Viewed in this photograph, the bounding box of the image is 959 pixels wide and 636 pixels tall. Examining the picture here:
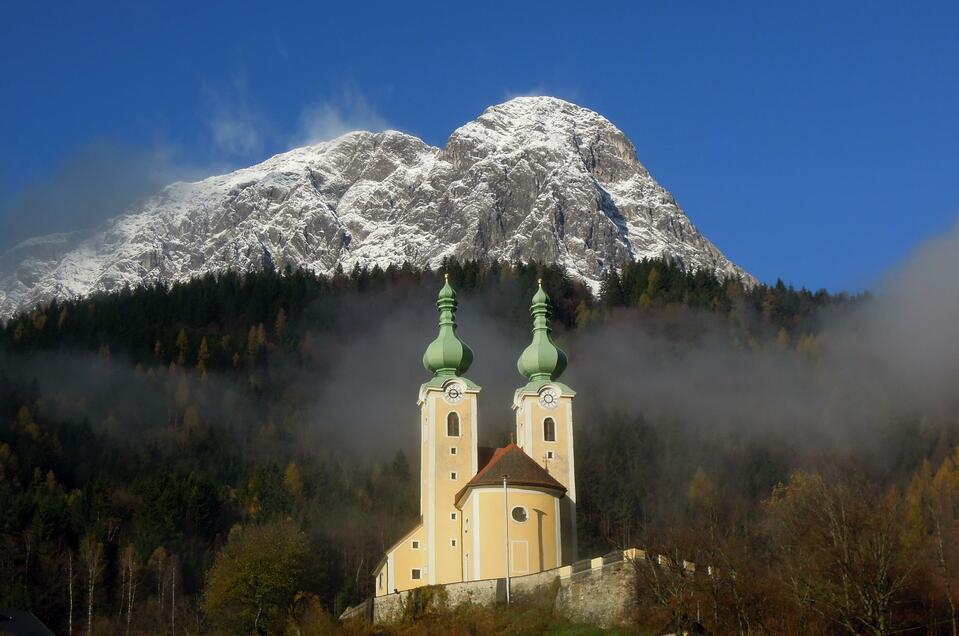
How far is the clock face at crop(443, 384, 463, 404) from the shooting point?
7694 centimetres

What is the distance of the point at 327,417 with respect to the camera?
137 m

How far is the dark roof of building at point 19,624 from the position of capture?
62.9 metres

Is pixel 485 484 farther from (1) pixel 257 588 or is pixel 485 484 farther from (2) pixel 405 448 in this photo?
(2) pixel 405 448

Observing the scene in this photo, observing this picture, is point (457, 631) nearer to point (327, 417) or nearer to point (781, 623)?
point (781, 623)

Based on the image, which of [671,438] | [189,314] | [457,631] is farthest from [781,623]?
[189,314]

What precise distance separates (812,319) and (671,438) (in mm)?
36047

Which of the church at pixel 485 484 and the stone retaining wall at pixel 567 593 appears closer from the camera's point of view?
the stone retaining wall at pixel 567 593

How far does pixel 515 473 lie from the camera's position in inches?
2702

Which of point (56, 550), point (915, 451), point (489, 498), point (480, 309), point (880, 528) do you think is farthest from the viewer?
point (480, 309)

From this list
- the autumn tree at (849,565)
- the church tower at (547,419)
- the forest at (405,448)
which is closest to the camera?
the autumn tree at (849,565)

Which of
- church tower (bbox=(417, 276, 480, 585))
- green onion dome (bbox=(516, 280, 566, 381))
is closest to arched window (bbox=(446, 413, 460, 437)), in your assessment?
church tower (bbox=(417, 276, 480, 585))

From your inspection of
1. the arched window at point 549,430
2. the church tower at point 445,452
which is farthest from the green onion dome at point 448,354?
the arched window at point 549,430

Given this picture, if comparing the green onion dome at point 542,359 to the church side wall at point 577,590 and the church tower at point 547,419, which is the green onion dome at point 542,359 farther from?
the church side wall at point 577,590

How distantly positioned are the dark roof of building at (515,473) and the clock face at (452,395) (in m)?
7.04
